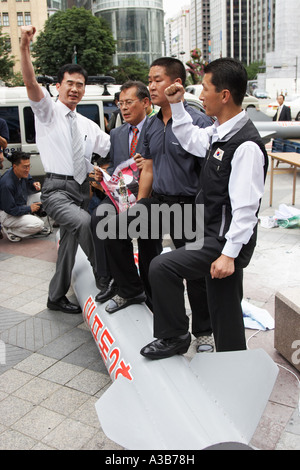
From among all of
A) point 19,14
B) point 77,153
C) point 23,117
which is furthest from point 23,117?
point 19,14

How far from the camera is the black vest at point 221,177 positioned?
252 cm

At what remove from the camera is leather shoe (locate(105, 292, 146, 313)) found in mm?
3359

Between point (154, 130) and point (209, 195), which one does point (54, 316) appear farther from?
point (209, 195)

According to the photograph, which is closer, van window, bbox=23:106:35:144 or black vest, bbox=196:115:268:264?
black vest, bbox=196:115:268:264

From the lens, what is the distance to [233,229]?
249cm

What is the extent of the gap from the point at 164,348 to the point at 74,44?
3412cm

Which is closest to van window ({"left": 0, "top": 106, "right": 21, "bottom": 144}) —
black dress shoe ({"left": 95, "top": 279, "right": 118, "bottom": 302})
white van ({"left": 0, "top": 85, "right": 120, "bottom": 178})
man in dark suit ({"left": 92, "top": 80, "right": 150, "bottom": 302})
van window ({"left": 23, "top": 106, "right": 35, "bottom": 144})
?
white van ({"left": 0, "top": 85, "right": 120, "bottom": 178})

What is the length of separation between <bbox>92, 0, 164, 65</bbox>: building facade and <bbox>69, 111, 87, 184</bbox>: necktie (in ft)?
256

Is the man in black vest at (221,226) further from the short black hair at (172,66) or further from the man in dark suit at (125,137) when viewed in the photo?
the man in dark suit at (125,137)

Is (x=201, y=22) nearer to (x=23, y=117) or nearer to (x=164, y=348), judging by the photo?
(x=23, y=117)

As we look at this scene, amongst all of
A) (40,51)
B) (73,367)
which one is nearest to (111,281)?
(73,367)

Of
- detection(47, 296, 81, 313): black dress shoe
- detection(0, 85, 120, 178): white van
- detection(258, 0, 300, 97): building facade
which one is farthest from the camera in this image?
detection(258, 0, 300, 97): building facade

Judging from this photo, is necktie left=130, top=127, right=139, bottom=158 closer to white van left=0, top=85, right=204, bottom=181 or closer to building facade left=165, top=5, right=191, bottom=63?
white van left=0, top=85, right=204, bottom=181

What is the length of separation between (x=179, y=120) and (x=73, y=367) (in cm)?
194
